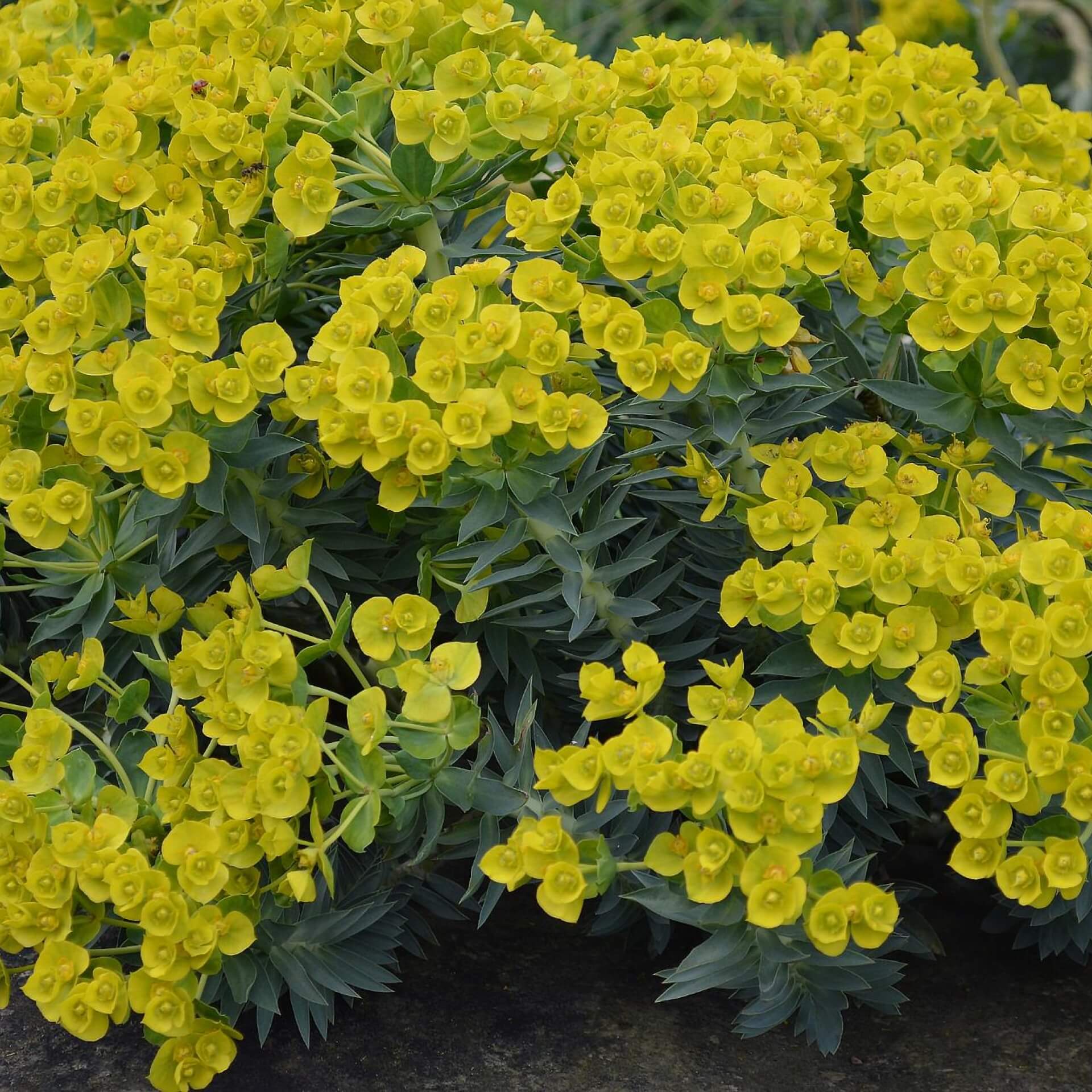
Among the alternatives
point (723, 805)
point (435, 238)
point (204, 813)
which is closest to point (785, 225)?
point (435, 238)

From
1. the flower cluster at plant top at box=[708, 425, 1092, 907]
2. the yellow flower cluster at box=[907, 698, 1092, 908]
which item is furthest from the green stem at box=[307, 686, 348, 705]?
the yellow flower cluster at box=[907, 698, 1092, 908]

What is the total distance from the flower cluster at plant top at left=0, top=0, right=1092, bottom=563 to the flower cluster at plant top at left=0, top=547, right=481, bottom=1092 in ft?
0.73

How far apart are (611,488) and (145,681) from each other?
27.2 inches

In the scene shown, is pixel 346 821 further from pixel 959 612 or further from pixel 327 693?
pixel 959 612

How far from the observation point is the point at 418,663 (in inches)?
59.5

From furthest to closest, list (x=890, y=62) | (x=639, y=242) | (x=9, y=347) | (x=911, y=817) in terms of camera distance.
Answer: (x=890, y=62), (x=911, y=817), (x=9, y=347), (x=639, y=242)

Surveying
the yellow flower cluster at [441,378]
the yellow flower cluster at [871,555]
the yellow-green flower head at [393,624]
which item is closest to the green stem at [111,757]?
the yellow-green flower head at [393,624]

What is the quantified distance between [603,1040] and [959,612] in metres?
0.75

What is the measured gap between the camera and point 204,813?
160 cm

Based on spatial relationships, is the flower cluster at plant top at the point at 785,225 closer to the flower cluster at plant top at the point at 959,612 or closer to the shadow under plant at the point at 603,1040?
the flower cluster at plant top at the point at 959,612

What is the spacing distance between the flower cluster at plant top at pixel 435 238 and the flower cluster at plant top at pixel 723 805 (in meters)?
0.37

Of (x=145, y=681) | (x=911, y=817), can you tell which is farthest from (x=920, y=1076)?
(x=145, y=681)

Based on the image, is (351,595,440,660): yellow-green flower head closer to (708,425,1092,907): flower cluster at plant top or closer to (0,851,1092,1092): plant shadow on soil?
(708,425,1092,907): flower cluster at plant top

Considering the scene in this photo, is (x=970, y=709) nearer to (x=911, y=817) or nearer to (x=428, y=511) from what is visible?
(x=911, y=817)
